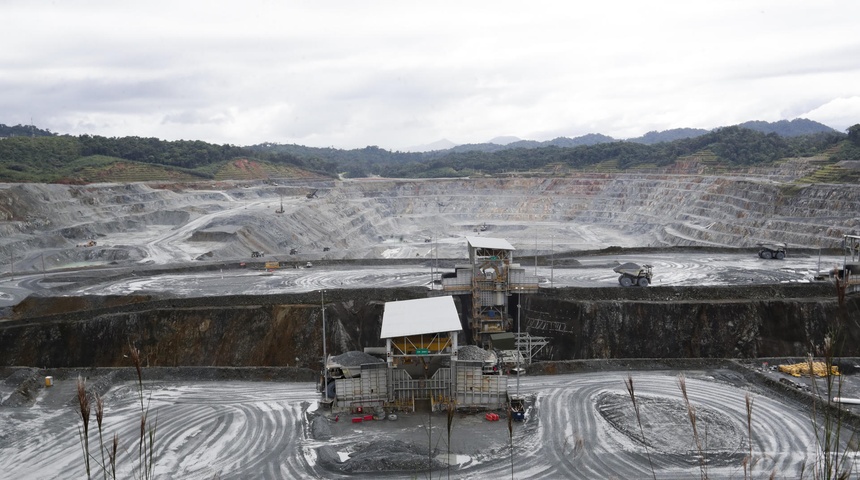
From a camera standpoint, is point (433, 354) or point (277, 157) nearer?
point (433, 354)

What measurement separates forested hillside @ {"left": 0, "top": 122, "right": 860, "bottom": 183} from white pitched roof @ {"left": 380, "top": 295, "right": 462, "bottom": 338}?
7798 cm

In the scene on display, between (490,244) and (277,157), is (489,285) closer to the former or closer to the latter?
(490,244)

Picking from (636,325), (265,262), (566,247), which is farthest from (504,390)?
(566,247)

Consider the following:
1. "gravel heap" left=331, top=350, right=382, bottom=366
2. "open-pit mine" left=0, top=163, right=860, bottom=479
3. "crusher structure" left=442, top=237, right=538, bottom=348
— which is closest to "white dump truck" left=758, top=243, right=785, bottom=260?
"open-pit mine" left=0, top=163, right=860, bottom=479

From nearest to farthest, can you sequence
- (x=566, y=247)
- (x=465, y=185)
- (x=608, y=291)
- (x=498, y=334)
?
(x=498, y=334)
(x=608, y=291)
(x=566, y=247)
(x=465, y=185)

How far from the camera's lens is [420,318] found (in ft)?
82.2

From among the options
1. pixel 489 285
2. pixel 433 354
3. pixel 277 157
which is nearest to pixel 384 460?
pixel 433 354

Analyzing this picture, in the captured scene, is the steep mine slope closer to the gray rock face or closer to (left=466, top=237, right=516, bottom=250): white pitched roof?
the gray rock face

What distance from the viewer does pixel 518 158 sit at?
523ft

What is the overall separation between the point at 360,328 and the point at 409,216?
77.3 m

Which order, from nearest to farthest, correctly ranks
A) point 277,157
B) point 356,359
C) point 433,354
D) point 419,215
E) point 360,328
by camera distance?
point 433,354 < point 356,359 < point 360,328 < point 419,215 < point 277,157

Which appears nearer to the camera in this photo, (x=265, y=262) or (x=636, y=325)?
(x=636, y=325)

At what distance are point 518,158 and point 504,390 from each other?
13990cm

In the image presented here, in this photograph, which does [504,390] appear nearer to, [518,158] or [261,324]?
[261,324]
